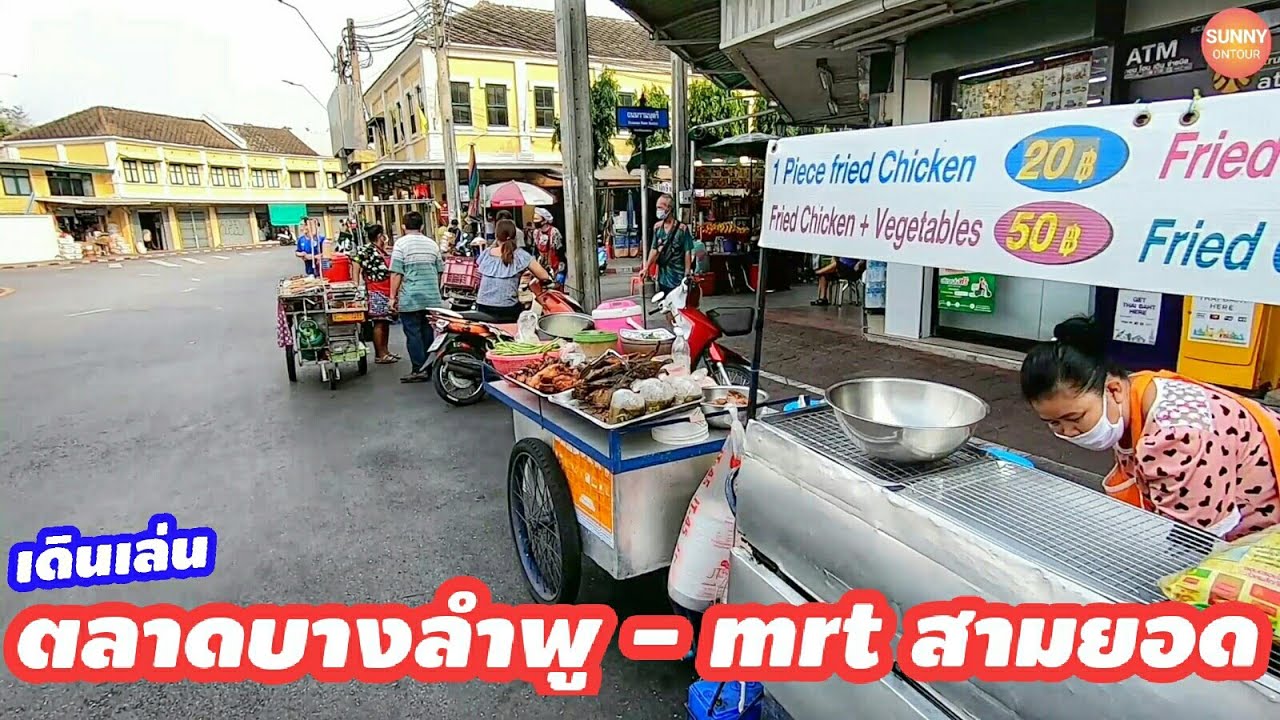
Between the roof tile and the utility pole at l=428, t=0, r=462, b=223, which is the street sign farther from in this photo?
the roof tile

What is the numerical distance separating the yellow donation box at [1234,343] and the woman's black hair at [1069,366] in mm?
4414

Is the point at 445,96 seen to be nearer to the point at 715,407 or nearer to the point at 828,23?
the point at 828,23

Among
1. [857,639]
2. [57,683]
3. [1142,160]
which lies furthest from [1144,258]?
[57,683]

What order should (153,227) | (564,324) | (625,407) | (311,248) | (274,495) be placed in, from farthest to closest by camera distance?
(153,227)
(311,248)
(274,495)
(564,324)
(625,407)

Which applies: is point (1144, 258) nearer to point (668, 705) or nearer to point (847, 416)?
point (847, 416)

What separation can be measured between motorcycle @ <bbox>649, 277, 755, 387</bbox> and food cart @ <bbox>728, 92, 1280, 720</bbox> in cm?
192

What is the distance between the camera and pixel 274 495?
483 centimetres

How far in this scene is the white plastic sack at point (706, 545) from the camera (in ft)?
8.39

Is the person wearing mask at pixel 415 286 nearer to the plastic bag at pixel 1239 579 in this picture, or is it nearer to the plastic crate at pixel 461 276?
the plastic crate at pixel 461 276

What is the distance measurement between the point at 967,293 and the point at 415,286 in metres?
5.95

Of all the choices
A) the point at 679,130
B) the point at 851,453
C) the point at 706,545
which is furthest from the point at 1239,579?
the point at 679,130

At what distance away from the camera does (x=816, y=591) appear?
1906 mm

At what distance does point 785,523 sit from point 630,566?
3.36 ft

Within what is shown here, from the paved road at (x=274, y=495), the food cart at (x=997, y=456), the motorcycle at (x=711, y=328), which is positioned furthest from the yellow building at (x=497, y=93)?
the food cart at (x=997, y=456)
